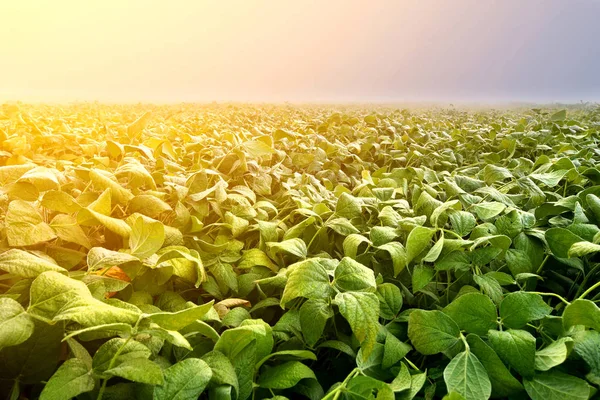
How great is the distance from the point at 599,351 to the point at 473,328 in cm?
20

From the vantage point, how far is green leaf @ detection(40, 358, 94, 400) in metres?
0.59

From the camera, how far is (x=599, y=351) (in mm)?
771

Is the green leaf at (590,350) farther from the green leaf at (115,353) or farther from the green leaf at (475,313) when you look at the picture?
the green leaf at (115,353)

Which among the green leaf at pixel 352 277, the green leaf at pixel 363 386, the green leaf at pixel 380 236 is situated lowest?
the green leaf at pixel 363 386

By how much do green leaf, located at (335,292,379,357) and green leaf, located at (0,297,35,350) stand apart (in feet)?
1.44

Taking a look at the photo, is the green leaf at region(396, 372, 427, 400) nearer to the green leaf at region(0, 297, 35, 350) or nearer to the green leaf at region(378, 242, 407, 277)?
the green leaf at region(378, 242, 407, 277)

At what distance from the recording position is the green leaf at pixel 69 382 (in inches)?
23.4

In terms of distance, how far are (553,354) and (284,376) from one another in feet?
1.45

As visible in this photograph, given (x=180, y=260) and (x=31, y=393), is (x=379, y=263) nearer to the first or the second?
(x=180, y=260)

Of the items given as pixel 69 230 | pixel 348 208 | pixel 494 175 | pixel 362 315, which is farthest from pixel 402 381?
pixel 494 175

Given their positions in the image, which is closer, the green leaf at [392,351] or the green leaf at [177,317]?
the green leaf at [177,317]

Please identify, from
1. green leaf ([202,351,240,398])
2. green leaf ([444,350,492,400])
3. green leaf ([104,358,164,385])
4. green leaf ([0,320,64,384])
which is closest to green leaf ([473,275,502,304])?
green leaf ([444,350,492,400])

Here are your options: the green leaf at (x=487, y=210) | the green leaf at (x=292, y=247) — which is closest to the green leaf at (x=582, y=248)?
the green leaf at (x=487, y=210)

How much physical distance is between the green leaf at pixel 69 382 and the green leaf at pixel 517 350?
63cm
